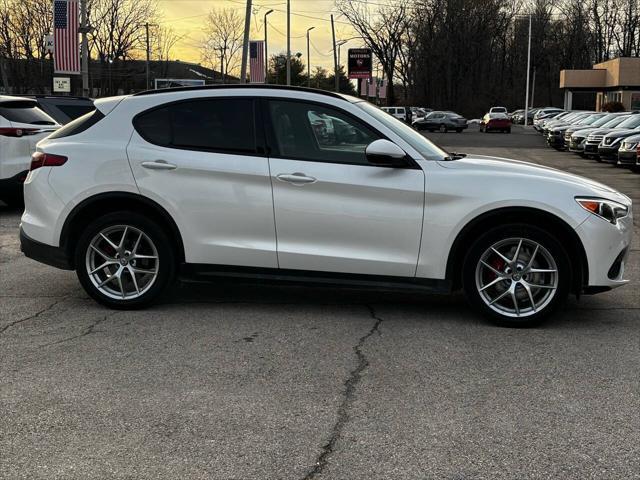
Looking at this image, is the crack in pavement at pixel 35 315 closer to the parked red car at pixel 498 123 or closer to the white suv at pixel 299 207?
the white suv at pixel 299 207

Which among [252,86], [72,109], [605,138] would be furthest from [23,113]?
[605,138]

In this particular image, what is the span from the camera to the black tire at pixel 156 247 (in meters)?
5.79

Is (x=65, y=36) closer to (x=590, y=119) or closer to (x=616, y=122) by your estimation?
(x=616, y=122)

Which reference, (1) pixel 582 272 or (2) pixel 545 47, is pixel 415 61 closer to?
(2) pixel 545 47

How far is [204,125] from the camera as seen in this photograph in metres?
5.86

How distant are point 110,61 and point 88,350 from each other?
243 feet

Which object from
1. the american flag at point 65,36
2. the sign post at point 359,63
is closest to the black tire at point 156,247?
the american flag at point 65,36

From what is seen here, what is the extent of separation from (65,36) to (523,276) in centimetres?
2221

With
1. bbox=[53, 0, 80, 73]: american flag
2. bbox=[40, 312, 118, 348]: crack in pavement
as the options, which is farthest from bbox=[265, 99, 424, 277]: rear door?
bbox=[53, 0, 80, 73]: american flag

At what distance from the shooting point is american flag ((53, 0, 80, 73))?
23.8 m

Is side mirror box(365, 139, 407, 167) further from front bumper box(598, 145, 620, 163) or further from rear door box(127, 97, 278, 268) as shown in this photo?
front bumper box(598, 145, 620, 163)

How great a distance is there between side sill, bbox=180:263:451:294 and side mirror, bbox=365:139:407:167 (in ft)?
2.76

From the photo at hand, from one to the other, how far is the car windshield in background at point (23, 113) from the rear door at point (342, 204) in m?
6.89

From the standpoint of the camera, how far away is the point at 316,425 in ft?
12.2
